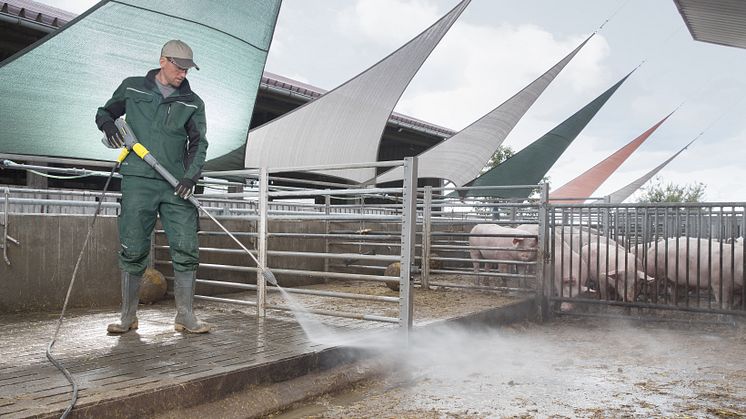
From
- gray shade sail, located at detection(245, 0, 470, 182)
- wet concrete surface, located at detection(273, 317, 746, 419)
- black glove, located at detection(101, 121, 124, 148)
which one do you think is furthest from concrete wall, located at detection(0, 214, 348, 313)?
gray shade sail, located at detection(245, 0, 470, 182)

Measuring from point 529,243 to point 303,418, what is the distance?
5.04 m

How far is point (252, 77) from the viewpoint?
747cm

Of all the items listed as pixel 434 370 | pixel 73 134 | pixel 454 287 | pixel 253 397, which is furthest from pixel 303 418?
pixel 454 287

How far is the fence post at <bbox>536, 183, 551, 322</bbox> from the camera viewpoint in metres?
7.05

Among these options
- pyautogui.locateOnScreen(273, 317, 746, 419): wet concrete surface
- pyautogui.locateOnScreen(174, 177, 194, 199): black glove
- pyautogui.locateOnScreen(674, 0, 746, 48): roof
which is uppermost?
pyautogui.locateOnScreen(674, 0, 746, 48): roof

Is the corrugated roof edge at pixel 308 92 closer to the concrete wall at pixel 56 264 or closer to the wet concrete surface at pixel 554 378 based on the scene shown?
the concrete wall at pixel 56 264

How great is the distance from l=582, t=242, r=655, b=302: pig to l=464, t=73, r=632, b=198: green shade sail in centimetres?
690

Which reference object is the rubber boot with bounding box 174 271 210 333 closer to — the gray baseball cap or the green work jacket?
the green work jacket

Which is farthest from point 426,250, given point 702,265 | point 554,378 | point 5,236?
point 5,236

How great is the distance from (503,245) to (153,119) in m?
5.00

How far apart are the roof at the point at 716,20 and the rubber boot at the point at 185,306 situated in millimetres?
8770

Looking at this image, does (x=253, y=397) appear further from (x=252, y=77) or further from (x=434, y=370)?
(x=252, y=77)

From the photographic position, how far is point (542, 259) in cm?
711

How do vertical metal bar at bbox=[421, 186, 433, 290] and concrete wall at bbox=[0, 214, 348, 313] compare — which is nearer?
concrete wall at bbox=[0, 214, 348, 313]
